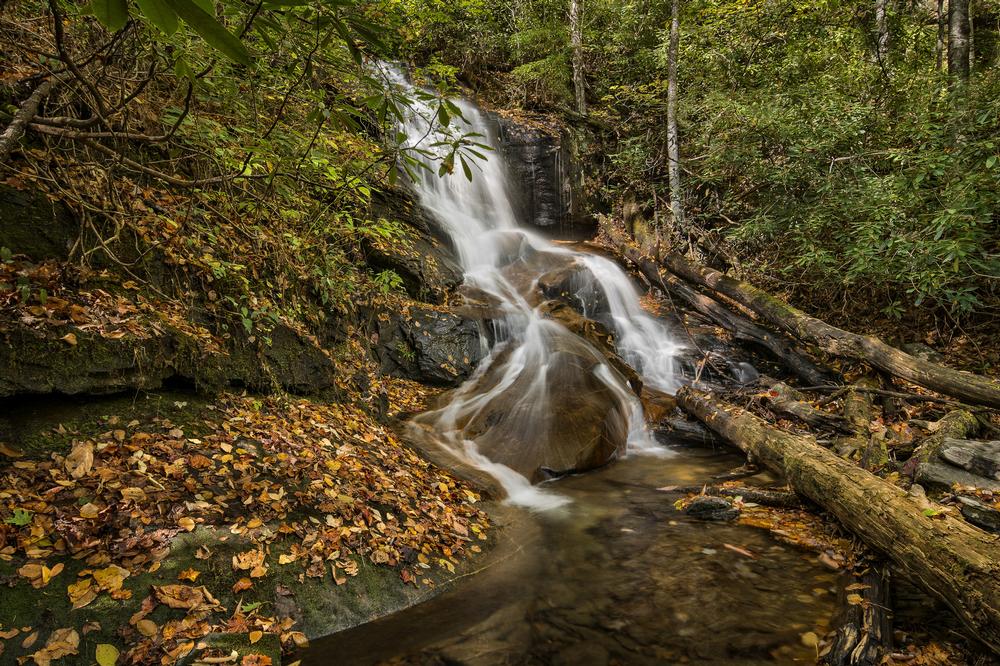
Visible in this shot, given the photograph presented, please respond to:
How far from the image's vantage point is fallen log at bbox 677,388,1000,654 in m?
2.60

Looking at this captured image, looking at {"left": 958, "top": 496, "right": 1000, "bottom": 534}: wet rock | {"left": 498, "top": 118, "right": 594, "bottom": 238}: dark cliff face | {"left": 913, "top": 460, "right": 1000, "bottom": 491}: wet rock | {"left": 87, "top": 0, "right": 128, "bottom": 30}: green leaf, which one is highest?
{"left": 498, "top": 118, "right": 594, "bottom": 238}: dark cliff face

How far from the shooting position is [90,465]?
2.81 m

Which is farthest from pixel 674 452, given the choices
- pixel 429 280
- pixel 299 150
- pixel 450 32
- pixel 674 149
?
pixel 450 32

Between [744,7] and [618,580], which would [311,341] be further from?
[744,7]

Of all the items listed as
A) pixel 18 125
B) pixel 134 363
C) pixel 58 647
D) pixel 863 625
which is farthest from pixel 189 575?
pixel 863 625

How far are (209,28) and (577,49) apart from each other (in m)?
18.8

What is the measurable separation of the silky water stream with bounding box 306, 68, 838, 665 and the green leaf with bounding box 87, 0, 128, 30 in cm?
115

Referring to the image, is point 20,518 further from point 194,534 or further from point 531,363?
point 531,363

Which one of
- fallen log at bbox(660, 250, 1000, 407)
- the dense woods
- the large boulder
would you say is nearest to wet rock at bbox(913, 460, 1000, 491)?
the dense woods

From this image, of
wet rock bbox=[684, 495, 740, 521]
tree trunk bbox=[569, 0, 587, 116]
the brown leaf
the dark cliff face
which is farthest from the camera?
tree trunk bbox=[569, 0, 587, 116]

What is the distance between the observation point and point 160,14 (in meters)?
0.89

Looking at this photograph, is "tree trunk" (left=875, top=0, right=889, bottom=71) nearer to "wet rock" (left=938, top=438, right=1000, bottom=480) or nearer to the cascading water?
the cascading water

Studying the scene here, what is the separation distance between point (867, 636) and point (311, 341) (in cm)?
542

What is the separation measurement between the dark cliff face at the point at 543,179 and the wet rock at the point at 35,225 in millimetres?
13442
